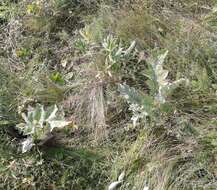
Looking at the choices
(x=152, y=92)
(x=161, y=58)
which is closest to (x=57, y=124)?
(x=152, y=92)

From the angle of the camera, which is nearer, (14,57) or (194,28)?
(194,28)

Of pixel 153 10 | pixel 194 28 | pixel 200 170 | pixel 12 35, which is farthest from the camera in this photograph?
pixel 12 35

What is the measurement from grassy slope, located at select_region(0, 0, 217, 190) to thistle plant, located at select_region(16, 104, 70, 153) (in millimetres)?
70

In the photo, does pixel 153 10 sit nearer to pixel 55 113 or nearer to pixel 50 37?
Answer: pixel 50 37

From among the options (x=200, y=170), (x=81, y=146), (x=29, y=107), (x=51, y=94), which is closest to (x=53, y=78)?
(x=51, y=94)

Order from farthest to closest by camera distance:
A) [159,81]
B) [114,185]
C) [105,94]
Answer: [105,94] → [159,81] → [114,185]

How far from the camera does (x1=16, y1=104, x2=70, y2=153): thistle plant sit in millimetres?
2408

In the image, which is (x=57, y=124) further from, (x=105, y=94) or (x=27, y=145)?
(x=105, y=94)

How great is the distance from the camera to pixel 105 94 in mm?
2619

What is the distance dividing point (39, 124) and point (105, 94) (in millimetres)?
413

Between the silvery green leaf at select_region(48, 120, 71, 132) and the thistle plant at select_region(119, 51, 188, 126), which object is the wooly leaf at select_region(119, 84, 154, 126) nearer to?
the thistle plant at select_region(119, 51, 188, 126)

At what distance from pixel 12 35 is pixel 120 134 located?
42.0 inches

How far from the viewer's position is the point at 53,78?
2.73 meters

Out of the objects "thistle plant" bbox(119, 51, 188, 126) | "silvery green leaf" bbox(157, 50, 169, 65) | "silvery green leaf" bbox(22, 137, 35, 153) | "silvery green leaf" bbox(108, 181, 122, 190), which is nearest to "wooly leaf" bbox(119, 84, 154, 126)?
"thistle plant" bbox(119, 51, 188, 126)
